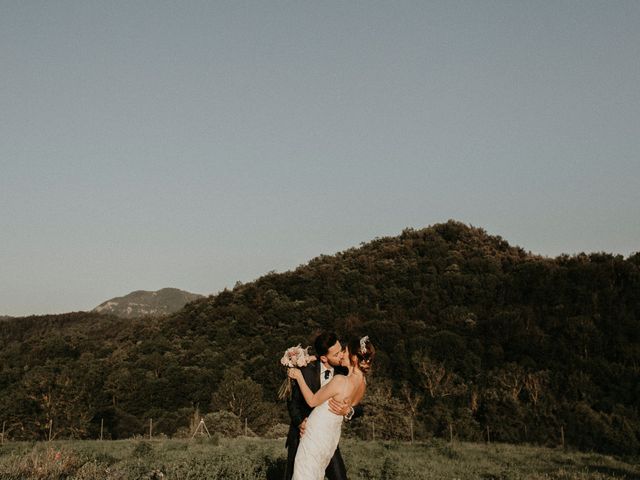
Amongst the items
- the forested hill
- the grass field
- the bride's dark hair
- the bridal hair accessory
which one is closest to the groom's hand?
the bride's dark hair

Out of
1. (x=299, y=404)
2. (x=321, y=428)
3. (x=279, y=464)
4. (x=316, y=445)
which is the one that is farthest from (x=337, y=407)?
(x=279, y=464)

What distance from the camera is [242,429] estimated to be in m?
30.9

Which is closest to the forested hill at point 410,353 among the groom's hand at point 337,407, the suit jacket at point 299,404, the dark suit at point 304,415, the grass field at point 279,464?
the grass field at point 279,464

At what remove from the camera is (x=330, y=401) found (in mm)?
4891

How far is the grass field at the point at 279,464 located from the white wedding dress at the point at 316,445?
403 cm

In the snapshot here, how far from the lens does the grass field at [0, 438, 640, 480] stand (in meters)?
8.67

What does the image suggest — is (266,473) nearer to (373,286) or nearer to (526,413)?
(526,413)

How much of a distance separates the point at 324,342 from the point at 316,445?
44.0 inches

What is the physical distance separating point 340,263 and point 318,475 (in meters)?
61.3

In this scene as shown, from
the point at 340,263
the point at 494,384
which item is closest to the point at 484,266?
the point at 340,263

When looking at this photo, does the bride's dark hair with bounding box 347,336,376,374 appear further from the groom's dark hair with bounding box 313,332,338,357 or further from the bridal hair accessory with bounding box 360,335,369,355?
the groom's dark hair with bounding box 313,332,338,357

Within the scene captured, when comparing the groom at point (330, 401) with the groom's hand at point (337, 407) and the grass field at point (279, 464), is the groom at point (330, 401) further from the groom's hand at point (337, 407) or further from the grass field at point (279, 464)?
the grass field at point (279, 464)

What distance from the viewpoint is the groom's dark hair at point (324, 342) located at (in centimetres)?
552

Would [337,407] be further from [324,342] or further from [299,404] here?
[299,404]
